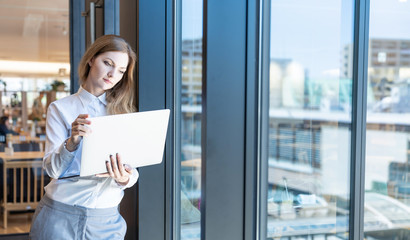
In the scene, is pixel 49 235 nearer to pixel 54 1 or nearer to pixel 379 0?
pixel 379 0

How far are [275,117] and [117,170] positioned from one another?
0.65 m

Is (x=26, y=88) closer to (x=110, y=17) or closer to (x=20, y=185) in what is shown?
(x=20, y=185)

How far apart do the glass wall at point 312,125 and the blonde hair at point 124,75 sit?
48 cm

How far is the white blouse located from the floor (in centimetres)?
346

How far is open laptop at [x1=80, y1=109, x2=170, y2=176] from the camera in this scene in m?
1.35

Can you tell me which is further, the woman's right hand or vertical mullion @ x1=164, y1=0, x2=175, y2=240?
vertical mullion @ x1=164, y1=0, x2=175, y2=240

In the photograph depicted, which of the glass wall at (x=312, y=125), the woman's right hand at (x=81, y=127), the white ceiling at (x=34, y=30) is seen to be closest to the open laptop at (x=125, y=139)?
the woman's right hand at (x=81, y=127)

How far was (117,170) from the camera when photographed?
1.43m

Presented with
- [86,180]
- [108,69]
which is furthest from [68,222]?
[108,69]

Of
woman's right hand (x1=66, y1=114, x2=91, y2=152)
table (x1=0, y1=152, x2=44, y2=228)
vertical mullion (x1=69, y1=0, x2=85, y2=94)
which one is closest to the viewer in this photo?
Result: woman's right hand (x1=66, y1=114, x2=91, y2=152)

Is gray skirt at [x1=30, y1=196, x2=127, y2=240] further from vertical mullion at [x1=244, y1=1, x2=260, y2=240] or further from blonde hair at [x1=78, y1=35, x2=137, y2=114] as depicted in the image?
vertical mullion at [x1=244, y1=1, x2=260, y2=240]

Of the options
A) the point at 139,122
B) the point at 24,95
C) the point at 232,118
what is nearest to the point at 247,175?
the point at 232,118

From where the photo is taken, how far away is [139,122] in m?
1.41

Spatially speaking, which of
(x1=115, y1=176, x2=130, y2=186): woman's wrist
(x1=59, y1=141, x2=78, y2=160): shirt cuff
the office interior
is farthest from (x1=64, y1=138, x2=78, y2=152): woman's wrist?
the office interior
